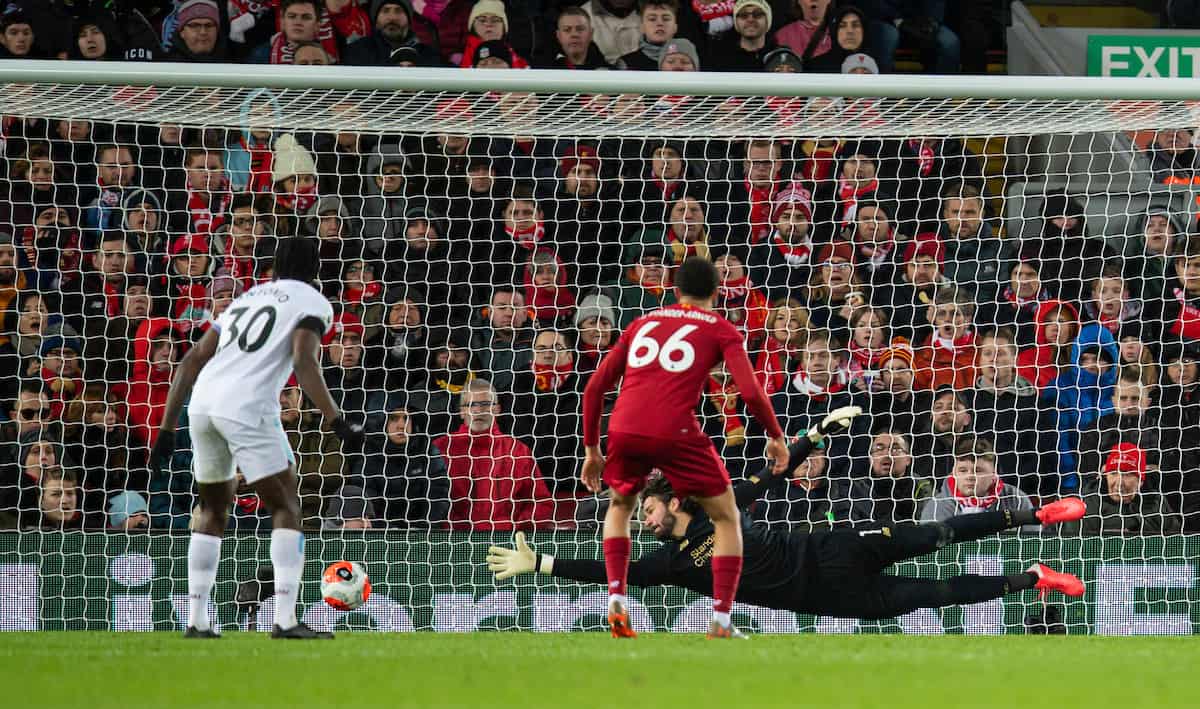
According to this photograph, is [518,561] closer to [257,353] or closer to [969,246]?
[257,353]

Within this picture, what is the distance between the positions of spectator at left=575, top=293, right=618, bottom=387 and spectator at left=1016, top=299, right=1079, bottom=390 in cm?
243

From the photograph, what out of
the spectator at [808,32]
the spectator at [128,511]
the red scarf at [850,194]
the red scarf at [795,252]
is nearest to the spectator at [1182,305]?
the red scarf at [850,194]

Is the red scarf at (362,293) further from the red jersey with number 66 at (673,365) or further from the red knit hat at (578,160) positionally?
the red jersey with number 66 at (673,365)

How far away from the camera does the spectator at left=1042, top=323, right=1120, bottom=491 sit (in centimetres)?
975

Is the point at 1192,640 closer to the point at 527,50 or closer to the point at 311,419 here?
the point at 311,419

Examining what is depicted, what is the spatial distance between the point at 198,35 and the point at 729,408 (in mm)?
4332

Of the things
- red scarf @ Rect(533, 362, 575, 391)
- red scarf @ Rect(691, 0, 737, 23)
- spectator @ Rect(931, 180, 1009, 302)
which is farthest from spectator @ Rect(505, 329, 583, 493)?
red scarf @ Rect(691, 0, 737, 23)

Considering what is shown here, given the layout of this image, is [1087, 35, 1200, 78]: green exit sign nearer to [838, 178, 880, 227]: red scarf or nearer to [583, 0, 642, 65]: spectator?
[838, 178, 880, 227]: red scarf

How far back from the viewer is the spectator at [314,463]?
9273 mm

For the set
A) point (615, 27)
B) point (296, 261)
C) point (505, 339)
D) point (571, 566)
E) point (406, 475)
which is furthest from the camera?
point (615, 27)

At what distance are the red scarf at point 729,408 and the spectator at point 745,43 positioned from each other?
7.97ft

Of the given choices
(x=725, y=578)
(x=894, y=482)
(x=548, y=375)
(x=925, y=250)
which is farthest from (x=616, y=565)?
(x=925, y=250)

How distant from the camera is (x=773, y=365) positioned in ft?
32.3

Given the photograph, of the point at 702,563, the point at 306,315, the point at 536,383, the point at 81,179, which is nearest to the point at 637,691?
the point at 306,315
